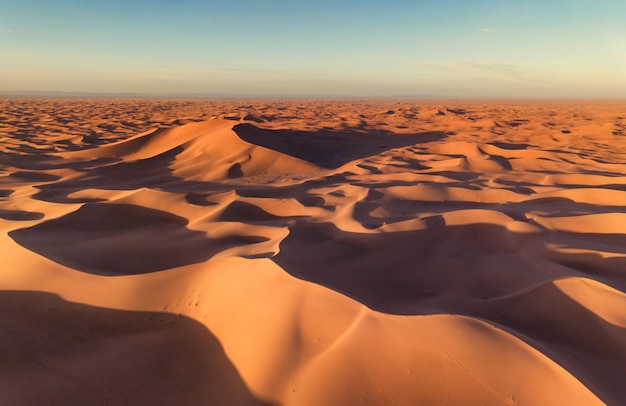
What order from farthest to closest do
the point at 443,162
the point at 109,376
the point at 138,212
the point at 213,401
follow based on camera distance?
the point at 443,162
the point at 138,212
the point at 109,376
the point at 213,401

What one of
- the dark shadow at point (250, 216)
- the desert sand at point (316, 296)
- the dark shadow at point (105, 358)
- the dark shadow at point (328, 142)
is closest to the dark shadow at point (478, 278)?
the desert sand at point (316, 296)

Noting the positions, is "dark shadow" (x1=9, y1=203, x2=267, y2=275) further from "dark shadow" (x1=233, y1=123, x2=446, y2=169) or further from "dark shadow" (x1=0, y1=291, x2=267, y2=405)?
"dark shadow" (x1=233, y1=123, x2=446, y2=169)

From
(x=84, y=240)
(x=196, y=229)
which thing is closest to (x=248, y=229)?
(x=196, y=229)

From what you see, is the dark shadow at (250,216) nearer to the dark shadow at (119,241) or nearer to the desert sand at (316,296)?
the desert sand at (316,296)

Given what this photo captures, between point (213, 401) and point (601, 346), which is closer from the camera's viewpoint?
point (213, 401)

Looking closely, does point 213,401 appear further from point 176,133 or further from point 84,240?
point 176,133

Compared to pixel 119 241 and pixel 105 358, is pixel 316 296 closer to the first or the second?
pixel 105 358

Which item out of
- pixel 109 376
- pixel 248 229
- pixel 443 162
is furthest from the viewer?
pixel 443 162

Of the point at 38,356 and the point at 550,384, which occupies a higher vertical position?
the point at 550,384
